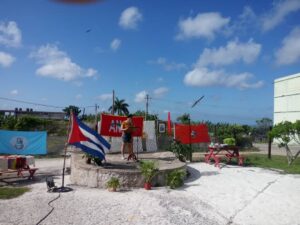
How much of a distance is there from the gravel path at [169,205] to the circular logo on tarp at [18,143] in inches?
169

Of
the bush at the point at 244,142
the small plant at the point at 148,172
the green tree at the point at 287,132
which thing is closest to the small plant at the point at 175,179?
the small plant at the point at 148,172

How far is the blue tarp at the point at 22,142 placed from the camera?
14070mm

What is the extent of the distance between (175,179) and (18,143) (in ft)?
23.2

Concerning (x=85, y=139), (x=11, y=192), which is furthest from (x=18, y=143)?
(x=11, y=192)

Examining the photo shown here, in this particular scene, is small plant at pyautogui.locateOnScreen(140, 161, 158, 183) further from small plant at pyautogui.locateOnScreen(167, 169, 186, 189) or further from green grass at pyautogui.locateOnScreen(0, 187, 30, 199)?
green grass at pyautogui.locateOnScreen(0, 187, 30, 199)

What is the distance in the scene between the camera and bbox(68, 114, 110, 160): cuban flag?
32.6 ft

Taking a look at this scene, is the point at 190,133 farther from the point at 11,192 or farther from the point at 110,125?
the point at 11,192

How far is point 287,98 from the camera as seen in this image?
35.0m

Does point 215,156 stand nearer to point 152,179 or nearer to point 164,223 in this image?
point 152,179

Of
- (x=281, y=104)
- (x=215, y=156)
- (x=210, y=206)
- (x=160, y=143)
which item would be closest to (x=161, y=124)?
(x=160, y=143)

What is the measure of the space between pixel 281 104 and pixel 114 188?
29782 mm

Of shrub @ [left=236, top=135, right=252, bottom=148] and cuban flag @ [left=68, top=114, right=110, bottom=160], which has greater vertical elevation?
cuban flag @ [left=68, top=114, right=110, bottom=160]

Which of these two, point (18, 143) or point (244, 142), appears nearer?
point (18, 143)

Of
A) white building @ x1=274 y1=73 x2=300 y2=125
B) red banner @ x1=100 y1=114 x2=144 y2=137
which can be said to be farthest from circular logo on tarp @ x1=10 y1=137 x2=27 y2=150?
white building @ x1=274 y1=73 x2=300 y2=125
